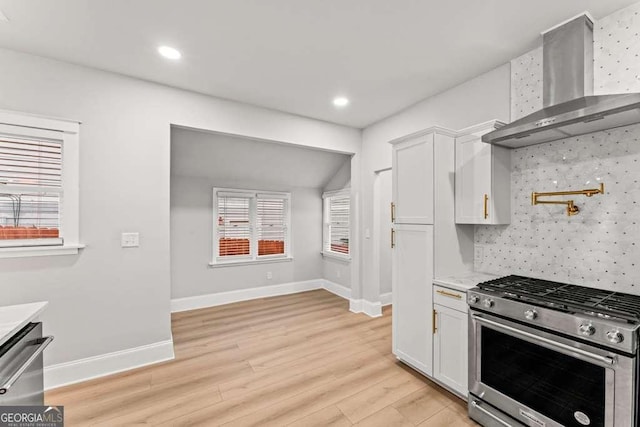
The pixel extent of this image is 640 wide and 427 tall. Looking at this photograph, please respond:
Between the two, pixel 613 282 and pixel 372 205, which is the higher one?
pixel 372 205

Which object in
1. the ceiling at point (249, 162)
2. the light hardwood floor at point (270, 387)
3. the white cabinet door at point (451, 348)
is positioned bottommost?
the light hardwood floor at point (270, 387)

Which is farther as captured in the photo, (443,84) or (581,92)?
(443,84)

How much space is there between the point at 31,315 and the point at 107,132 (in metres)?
1.93

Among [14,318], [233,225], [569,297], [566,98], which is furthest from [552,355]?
[233,225]

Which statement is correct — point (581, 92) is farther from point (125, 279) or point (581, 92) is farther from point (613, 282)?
point (125, 279)

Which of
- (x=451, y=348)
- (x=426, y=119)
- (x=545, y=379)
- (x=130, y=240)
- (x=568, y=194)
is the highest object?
(x=426, y=119)

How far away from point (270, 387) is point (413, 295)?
1.57 m

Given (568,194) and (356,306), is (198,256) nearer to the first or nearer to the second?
(356,306)

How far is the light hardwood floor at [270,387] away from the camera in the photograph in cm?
212

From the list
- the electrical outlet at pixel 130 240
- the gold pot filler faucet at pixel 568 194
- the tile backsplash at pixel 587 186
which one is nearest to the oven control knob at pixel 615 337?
the tile backsplash at pixel 587 186

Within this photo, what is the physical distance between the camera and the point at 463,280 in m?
2.44

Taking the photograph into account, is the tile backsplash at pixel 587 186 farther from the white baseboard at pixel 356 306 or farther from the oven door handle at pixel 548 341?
the white baseboard at pixel 356 306

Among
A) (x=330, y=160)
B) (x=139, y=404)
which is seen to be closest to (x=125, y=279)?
(x=139, y=404)

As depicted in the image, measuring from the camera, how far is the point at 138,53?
2455 mm
